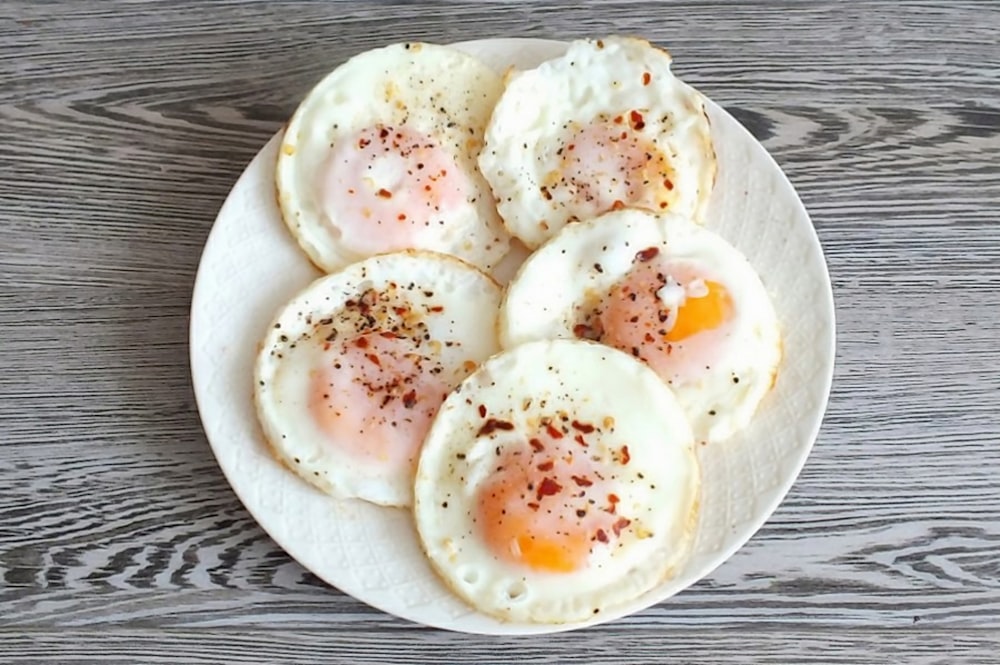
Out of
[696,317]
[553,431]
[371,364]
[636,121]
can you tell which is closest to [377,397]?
[371,364]

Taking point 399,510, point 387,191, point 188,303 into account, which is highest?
point 387,191

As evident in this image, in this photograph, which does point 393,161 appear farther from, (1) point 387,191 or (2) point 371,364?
(2) point 371,364

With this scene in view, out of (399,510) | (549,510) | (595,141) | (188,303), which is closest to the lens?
(549,510)

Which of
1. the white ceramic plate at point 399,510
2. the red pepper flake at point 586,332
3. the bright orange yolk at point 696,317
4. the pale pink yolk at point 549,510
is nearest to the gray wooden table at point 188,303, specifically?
the white ceramic plate at point 399,510

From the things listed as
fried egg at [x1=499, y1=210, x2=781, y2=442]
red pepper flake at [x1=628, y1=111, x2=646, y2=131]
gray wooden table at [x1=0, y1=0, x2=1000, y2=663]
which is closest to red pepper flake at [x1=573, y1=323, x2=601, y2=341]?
fried egg at [x1=499, y1=210, x2=781, y2=442]

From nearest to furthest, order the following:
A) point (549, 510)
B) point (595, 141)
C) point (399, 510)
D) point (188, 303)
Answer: point (549, 510) → point (399, 510) → point (595, 141) → point (188, 303)

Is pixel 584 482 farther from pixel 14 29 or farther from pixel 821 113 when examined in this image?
pixel 14 29

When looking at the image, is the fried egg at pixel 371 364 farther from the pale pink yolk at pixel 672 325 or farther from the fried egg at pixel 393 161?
the pale pink yolk at pixel 672 325

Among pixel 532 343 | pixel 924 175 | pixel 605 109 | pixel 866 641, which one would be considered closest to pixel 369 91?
pixel 605 109

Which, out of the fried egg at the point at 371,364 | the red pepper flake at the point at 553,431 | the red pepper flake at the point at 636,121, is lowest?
the red pepper flake at the point at 553,431
